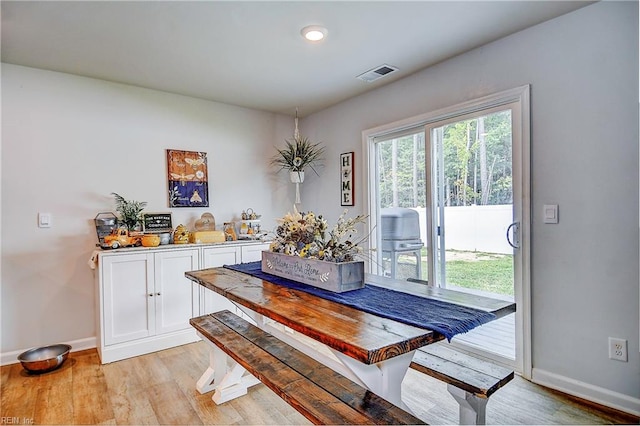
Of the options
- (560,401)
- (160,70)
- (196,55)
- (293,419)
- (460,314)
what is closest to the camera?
(460,314)

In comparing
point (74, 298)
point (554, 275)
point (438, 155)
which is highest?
point (438, 155)

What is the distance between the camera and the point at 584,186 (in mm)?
2160

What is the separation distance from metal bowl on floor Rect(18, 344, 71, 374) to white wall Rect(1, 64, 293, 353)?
18cm

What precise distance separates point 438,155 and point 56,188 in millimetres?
3317

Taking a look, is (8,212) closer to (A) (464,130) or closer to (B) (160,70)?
(B) (160,70)

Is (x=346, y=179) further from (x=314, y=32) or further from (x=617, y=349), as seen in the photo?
(x=617, y=349)

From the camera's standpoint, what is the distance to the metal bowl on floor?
8.43 feet

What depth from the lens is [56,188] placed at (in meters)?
3.00

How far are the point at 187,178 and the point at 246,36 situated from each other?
1.74 metres

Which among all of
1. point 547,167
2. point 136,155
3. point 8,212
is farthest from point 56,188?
point 547,167

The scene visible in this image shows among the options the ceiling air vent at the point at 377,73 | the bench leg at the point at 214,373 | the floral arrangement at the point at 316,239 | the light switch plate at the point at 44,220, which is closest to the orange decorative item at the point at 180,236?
the light switch plate at the point at 44,220

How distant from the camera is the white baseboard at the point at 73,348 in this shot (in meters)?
2.80

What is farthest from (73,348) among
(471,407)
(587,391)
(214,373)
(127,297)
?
(587,391)

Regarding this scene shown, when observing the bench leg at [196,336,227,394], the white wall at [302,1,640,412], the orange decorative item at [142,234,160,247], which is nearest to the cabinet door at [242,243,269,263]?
the orange decorative item at [142,234,160,247]
